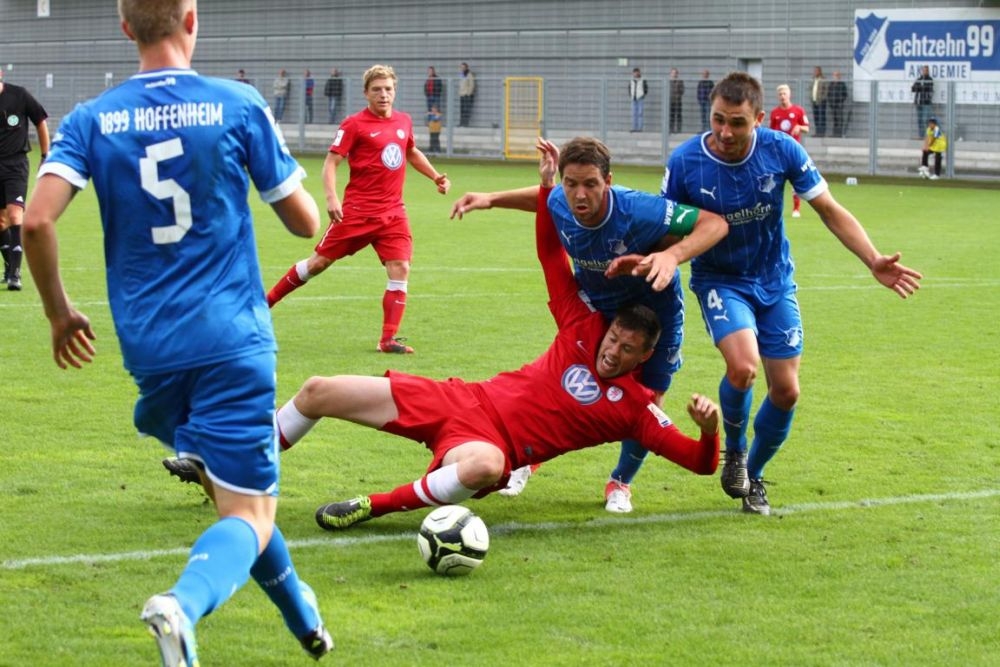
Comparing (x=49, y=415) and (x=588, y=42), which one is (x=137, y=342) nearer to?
(x=49, y=415)

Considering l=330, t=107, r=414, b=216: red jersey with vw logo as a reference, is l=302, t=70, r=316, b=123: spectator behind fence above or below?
above

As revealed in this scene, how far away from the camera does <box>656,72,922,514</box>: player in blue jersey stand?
6527 millimetres

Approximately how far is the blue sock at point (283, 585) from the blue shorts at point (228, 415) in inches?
9.2

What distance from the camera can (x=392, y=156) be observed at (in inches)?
463

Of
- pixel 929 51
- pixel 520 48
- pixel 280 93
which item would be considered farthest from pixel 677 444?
pixel 280 93

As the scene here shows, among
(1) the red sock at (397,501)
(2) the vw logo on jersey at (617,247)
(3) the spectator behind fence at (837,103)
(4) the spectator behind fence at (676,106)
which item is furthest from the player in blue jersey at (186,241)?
(4) the spectator behind fence at (676,106)

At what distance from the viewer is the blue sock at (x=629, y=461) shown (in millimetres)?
6684

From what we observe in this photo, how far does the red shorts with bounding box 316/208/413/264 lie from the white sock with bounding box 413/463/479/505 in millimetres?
5489

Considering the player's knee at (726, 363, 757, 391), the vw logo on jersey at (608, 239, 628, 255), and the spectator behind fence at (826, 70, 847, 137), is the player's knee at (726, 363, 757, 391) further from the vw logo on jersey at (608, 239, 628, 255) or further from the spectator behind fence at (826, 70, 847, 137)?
the spectator behind fence at (826, 70, 847, 137)

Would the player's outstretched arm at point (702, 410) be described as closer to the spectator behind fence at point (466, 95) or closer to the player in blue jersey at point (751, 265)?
the player in blue jersey at point (751, 265)

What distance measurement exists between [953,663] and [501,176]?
28624mm

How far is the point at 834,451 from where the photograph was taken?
780cm

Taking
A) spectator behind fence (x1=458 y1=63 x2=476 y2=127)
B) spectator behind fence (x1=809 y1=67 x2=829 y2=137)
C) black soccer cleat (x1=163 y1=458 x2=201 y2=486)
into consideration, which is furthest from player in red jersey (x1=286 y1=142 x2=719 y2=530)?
spectator behind fence (x1=458 y1=63 x2=476 y2=127)

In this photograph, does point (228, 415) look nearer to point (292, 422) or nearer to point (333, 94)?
point (292, 422)
